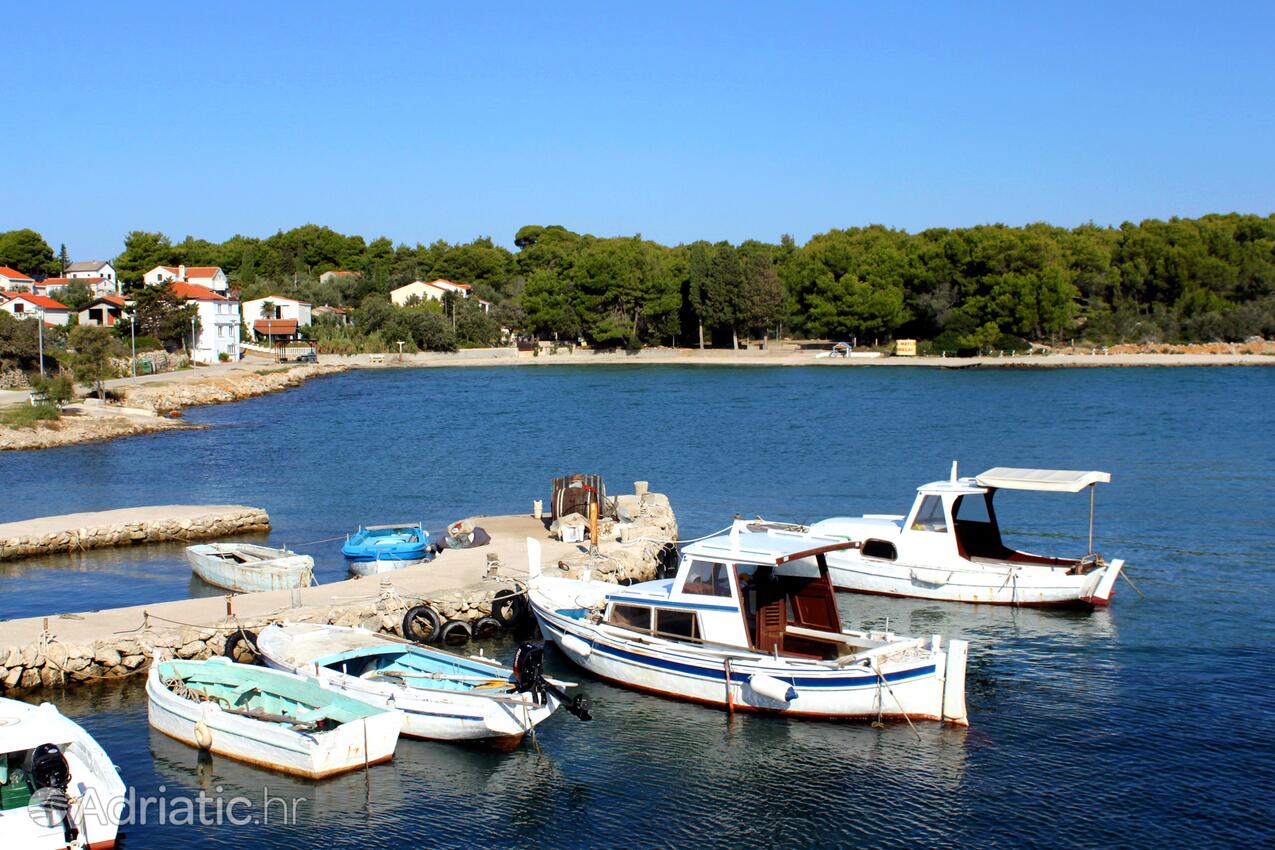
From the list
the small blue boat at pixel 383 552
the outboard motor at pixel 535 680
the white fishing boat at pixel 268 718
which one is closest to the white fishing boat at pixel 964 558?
the small blue boat at pixel 383 552

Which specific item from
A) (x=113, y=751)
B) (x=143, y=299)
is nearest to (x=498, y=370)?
(x=143, y=299)

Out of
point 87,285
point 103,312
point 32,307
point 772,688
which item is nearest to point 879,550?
point 772,688

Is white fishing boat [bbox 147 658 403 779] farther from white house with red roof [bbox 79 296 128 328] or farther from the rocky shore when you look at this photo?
white house with red roof [bbox 79 296 128 328]

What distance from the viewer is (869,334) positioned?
131125mm

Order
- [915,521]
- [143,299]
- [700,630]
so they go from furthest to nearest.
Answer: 1. [143,299]
2. [915,521]
3. [700,630]

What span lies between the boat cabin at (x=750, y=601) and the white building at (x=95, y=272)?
5341 inches

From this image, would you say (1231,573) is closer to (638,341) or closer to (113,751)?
(113,751)

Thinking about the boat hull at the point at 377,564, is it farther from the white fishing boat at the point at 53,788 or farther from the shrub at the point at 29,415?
the shrub at the point at 29,415

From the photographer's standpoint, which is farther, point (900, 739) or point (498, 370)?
point (498, 370)

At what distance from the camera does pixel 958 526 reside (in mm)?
27266

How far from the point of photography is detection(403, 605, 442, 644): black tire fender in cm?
2206

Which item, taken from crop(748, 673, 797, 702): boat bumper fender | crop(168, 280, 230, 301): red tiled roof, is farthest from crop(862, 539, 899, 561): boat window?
crop(168, 280, 230, 301): red tiled roof

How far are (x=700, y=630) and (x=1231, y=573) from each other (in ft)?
51.7

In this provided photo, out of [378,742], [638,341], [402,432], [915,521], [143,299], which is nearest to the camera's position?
[378,742]
